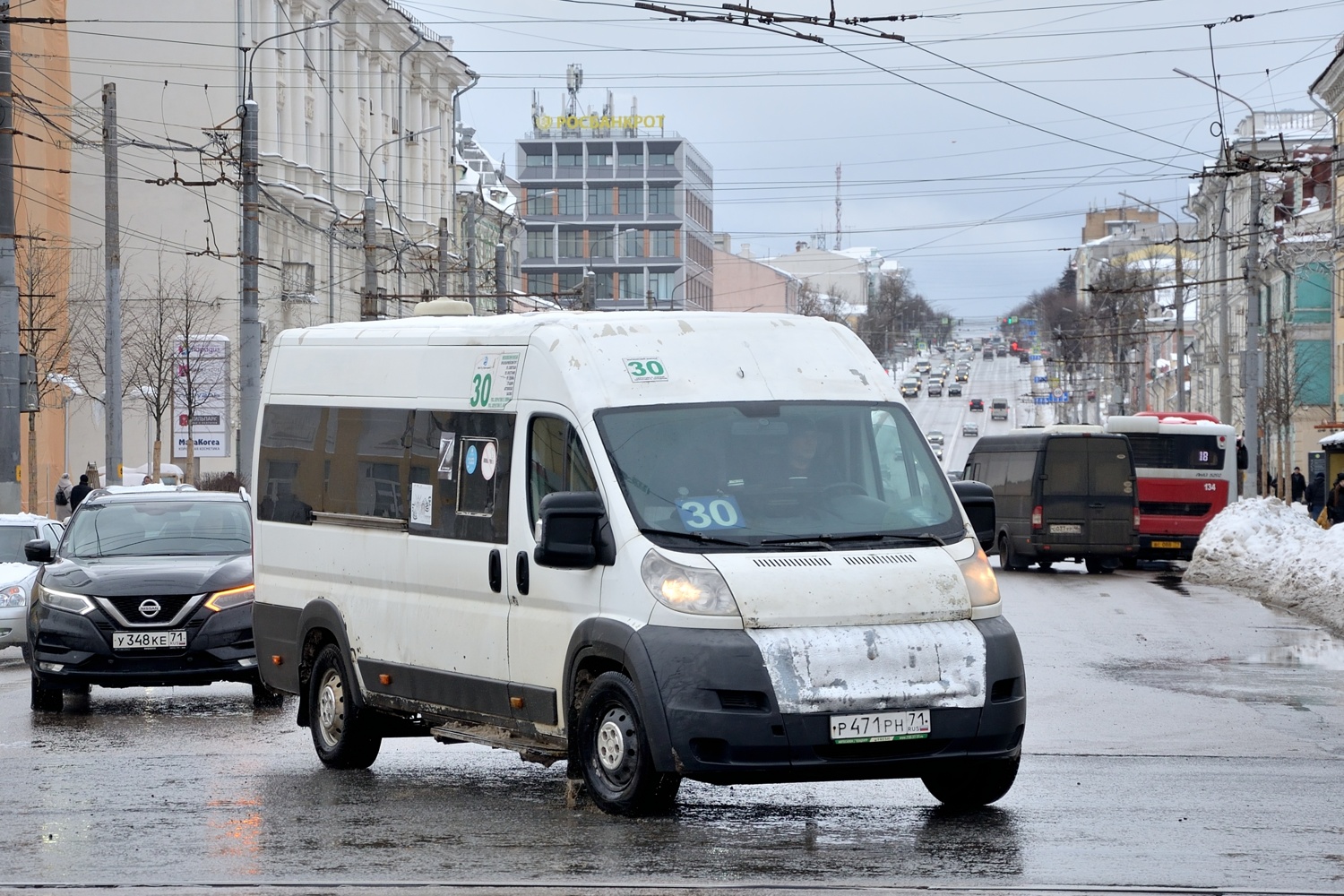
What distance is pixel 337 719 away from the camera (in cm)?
1102

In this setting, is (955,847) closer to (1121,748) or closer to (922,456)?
(922,456)

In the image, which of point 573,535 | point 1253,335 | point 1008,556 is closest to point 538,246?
point 1253,335

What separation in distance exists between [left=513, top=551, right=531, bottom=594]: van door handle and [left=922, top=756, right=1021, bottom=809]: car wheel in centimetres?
200

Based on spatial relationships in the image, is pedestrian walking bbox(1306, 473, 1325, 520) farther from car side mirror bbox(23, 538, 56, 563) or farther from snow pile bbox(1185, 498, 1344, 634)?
car side mirror bbox(23, 538, 56, 563)

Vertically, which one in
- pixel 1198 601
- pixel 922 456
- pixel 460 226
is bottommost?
pixel 1198 601

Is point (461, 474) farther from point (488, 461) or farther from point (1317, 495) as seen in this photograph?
point (1317, 495)

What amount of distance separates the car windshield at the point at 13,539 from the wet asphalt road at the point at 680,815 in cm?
760

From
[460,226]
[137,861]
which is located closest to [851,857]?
[137,861]

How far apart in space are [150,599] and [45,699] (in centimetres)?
125

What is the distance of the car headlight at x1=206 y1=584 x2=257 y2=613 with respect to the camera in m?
14.0

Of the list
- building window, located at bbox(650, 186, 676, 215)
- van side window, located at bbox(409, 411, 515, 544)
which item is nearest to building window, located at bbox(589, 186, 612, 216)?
building window, located at bbox(650, 186, 676, 215)

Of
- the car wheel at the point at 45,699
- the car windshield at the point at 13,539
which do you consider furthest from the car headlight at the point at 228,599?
the car windshield at the point at 13,539

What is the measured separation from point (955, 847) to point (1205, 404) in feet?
306

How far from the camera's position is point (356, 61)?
79.8m
